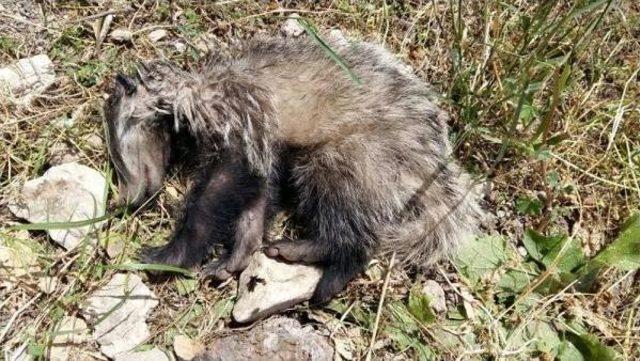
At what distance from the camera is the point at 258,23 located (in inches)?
131

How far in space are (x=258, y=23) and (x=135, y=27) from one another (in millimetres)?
664

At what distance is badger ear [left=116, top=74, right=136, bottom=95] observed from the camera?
107 inches

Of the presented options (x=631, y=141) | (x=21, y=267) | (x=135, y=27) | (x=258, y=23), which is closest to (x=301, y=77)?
(x=258, y=23)

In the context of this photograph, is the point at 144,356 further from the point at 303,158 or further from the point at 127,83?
the point at 127,83

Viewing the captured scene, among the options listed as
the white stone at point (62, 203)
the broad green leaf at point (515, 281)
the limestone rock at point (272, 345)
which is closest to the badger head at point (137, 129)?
the white stone at point (62, 203)

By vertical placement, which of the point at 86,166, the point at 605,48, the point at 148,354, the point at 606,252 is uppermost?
the point at 605,48

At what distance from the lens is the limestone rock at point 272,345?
7.87 feet

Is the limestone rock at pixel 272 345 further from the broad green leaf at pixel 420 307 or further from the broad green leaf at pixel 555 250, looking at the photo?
the broad green leaf at pixel 555 250

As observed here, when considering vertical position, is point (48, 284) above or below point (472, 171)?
below

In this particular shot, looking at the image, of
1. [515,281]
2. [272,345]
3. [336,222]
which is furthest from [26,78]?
[515,281]

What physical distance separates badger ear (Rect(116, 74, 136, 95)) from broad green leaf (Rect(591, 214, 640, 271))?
2234 millimetres

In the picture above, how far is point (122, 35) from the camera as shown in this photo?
3.16 metres

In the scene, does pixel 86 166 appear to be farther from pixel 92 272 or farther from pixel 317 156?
pixel 317 156

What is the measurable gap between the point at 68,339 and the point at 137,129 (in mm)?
969
